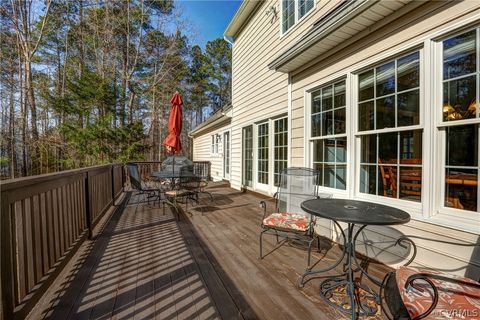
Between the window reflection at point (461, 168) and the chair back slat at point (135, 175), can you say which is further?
the chair back slat at point (135, 175)

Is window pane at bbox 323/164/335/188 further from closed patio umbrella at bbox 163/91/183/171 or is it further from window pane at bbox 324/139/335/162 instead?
closed patio umbrella at bbox 163/91/183/171

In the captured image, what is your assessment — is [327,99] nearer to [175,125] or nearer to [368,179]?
[368,179]

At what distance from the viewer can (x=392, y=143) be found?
2.54 meters

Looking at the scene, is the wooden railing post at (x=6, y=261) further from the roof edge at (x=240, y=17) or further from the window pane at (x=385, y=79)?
the roof edge at (x=240, y=17)

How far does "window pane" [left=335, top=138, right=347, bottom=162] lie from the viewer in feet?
10.4

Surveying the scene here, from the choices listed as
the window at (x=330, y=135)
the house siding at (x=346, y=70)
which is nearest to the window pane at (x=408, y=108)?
the house siding at (x=346, y=70)

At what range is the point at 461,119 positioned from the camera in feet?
6.45

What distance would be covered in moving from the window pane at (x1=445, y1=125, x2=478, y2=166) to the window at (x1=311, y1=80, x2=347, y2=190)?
115 centimetres

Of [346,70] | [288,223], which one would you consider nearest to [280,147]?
[346,70]

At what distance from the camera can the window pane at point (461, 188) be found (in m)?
1.92

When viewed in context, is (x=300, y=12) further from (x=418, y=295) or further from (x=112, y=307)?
(x=112, y=307)

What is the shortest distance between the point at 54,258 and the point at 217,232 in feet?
6.49

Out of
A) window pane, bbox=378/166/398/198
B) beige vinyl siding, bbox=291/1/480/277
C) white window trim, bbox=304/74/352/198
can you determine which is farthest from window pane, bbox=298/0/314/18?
window pane, bbox=378/166/398/198

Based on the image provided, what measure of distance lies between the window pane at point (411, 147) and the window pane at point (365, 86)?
663mm
